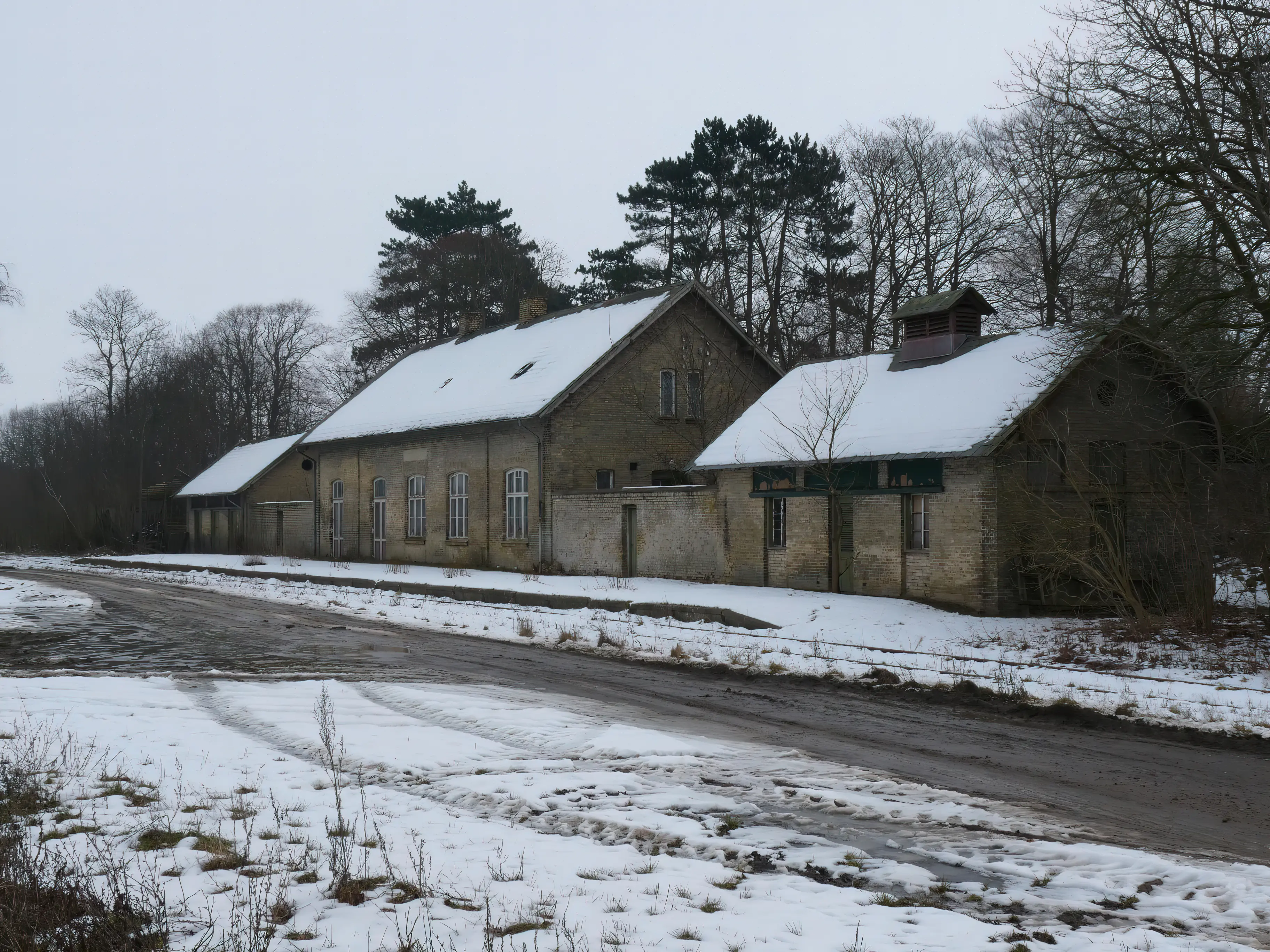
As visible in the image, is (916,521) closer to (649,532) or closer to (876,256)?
(649,532)

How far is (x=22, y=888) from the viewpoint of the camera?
4.83 metres

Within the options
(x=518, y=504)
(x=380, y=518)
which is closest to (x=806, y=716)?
(x=518, y=504)

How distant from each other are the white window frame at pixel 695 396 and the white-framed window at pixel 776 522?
990 cm

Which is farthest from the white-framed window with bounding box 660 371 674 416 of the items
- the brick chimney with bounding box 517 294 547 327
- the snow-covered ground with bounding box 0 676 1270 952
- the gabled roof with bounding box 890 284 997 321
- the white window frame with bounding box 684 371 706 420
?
the snow-covered ground with bounding box 0 676 1270 952

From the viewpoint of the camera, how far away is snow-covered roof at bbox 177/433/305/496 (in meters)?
48.9

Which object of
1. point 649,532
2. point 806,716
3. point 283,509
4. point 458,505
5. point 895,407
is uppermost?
point 895,407

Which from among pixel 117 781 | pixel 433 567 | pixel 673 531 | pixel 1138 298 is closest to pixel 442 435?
pixel 433 567

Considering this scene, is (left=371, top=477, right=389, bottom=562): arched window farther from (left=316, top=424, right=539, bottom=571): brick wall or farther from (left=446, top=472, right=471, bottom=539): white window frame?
(left=446, top=472, right=471, bottom=539): white window frame

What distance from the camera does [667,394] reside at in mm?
33719

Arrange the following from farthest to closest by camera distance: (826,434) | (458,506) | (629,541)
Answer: (458,506) → (629,541) → (826,434)

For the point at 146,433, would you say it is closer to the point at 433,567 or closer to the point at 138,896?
the point at 433,567

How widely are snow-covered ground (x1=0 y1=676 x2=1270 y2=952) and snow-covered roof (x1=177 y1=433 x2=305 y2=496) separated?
40.3 meters

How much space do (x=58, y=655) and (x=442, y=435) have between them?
20.8 m

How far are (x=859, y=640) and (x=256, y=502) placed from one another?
121 ft
